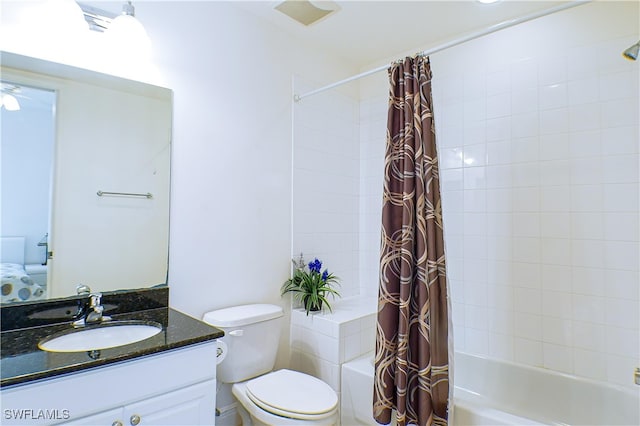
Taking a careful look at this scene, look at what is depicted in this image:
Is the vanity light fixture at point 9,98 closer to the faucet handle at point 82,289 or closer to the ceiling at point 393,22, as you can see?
the faucet handle at point 82,289

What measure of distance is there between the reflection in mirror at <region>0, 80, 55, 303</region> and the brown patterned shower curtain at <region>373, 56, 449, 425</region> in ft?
4.91

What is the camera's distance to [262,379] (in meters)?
1.81

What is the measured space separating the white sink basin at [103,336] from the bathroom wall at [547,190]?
6.28 ft

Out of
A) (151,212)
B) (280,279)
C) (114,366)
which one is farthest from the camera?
(280,279)

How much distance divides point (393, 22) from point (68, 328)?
246cm

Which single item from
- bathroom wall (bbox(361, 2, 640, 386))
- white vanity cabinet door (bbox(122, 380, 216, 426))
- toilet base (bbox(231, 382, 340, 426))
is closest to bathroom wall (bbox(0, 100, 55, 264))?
white vanity cabinet door (bbox(122, 380, 216, 426))

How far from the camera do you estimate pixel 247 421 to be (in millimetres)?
1861

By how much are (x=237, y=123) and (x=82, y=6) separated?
0.88 m

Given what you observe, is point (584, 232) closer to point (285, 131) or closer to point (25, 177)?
point (285, 131)

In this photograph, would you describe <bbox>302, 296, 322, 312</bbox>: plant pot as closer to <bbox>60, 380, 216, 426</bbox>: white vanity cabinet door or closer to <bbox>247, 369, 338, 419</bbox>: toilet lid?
<bbox>247, 369, 338, 419</bbox>: toilet lid

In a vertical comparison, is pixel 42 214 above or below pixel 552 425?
above

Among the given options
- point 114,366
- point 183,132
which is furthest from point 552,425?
point 183,132

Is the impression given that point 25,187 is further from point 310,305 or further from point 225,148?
point 310,305

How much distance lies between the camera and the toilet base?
4.97 feet
